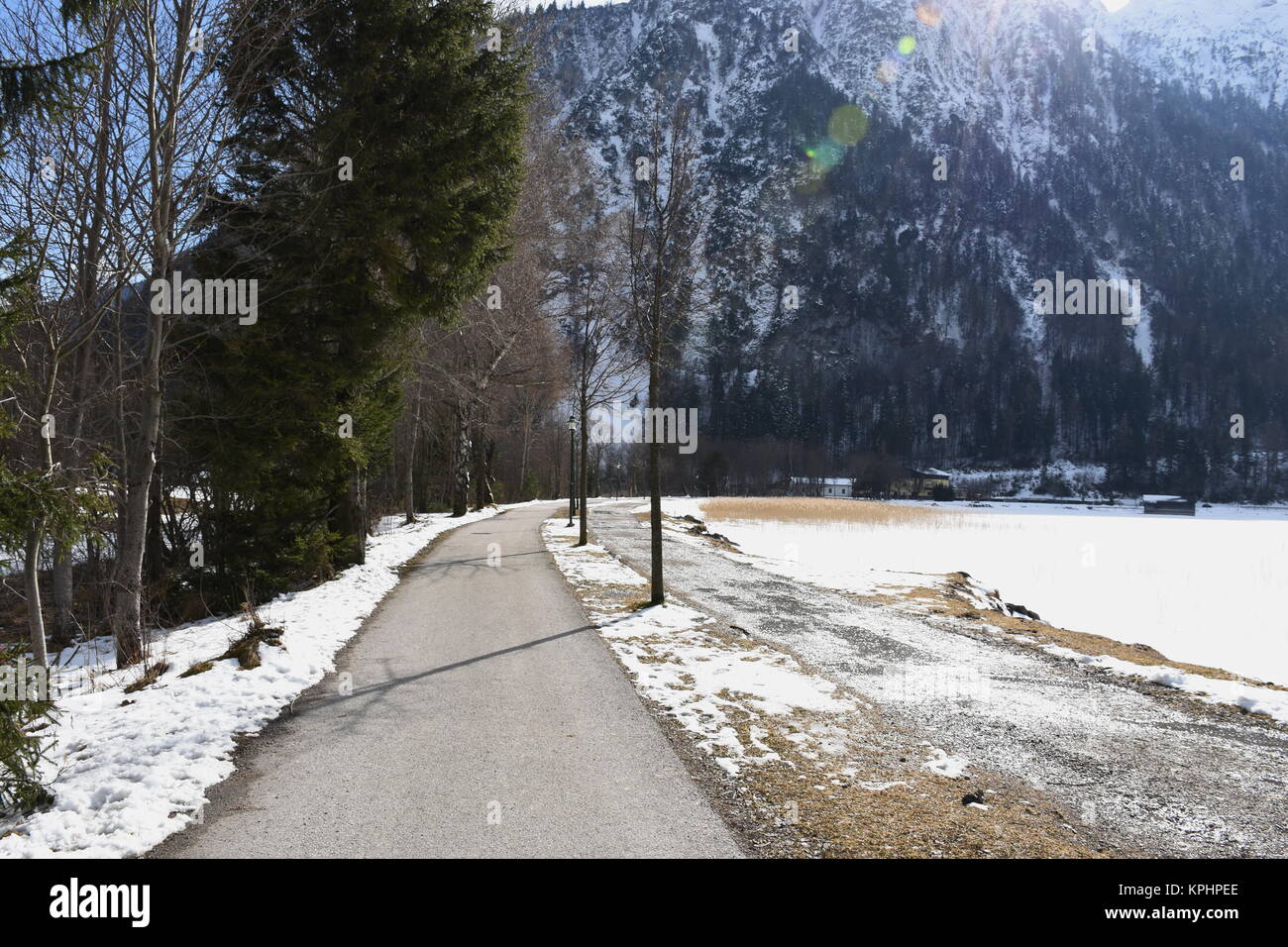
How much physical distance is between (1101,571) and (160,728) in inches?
1035

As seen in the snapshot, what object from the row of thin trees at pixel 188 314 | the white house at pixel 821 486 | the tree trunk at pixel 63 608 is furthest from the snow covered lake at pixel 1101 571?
the white house at pixel 821 486

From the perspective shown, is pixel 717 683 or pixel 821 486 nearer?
pixel 717 683

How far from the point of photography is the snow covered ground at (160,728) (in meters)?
4.23

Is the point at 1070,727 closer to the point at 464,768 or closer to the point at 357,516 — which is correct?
the point at 464,768

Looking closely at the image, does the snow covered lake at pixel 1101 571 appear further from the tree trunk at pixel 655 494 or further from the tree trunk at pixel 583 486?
the tree trunk at pixel 655 494

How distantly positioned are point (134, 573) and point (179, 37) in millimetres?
6812

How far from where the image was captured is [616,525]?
2869cm

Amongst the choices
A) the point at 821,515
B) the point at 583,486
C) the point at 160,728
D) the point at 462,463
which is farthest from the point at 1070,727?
the point at 821,515

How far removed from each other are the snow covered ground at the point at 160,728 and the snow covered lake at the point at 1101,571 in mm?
12066

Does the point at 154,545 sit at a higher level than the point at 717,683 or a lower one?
higher

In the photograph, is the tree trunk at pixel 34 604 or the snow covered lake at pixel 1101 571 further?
the snow covered lake at pixel 1101 571

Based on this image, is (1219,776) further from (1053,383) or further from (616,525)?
(1053,383)

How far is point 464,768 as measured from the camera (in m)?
5.34

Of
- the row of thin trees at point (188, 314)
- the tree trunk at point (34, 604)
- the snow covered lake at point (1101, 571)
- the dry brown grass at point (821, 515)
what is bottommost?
the snow covered lake at point (1101, 571)
